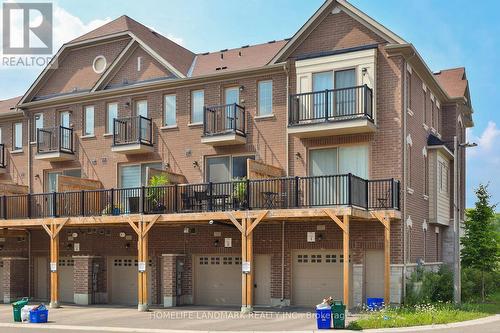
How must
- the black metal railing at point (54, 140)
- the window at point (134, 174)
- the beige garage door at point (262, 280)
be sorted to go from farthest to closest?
the black metal railing at point (54, 140), the window at point (134, 174), the beige garage door at point (262, 280)

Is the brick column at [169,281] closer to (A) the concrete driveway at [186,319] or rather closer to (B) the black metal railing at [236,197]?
(A) the concrete driveway at [186,319]

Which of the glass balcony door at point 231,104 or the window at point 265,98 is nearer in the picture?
the glass balcony door at point 231,104

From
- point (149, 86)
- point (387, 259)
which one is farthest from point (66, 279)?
point (387, 259)

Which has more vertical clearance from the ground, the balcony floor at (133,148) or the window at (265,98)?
the window at (265,98)

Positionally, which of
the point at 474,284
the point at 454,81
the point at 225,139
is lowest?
the point at 474,284

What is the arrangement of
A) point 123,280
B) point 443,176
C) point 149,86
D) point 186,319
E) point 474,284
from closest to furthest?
point 186,319
point 474,284
point 149,86
point 123,280
point 443,176

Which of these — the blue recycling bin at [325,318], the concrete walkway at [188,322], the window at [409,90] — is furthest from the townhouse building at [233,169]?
the blue recycling bin at [325,318]

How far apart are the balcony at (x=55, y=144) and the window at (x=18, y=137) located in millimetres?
2213

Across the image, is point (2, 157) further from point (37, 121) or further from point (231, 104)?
point (231, 104)

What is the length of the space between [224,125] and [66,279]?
10379 mm

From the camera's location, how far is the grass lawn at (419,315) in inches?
707

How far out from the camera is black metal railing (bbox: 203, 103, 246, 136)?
25.2m

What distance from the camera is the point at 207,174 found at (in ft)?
86.5

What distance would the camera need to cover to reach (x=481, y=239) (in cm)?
2858
